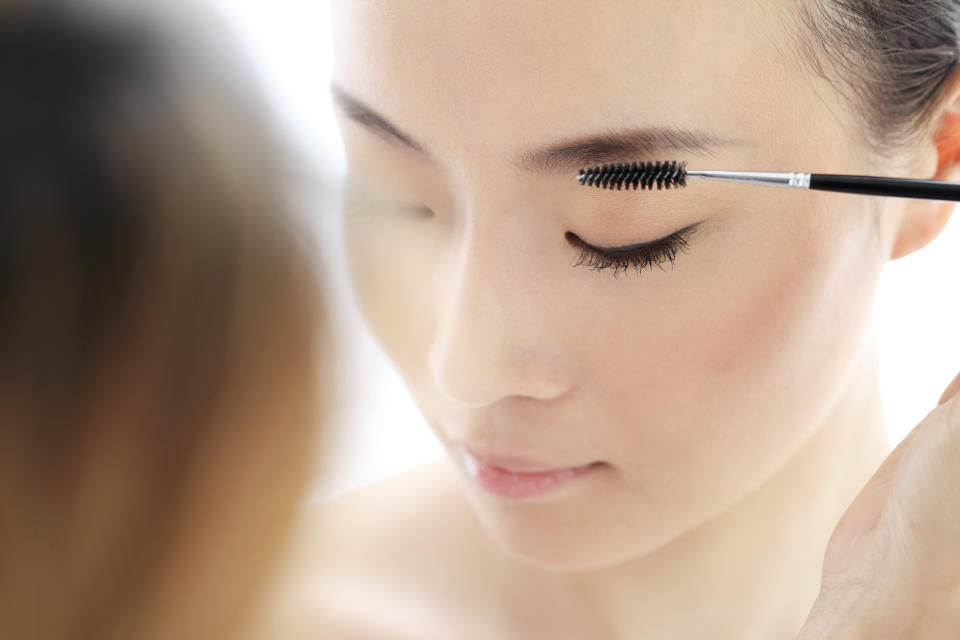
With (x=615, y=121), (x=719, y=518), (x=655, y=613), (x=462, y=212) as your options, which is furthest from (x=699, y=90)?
(x=655, y=613)

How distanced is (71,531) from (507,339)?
35cm

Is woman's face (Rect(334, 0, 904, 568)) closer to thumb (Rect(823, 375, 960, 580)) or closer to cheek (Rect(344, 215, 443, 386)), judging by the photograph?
cheek (Rect(344, 215, 443, 386))

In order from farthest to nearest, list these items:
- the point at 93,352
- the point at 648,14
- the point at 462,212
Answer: the point at 462,212 → the point at 648,14 → the point at 93,352

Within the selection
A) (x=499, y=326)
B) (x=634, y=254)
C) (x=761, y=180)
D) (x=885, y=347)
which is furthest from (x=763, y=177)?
(x=885, y=347)

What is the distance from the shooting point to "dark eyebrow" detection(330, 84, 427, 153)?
28.5 inches

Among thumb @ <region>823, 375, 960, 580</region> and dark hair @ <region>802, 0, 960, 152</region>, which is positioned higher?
dark hair @ <region>802, 0, 960, 152</region>

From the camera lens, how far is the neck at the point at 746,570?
3.48ft

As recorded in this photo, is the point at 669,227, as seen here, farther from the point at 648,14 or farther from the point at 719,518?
the point at 719,518

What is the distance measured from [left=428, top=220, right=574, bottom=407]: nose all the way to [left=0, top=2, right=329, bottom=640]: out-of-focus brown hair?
0.23 m

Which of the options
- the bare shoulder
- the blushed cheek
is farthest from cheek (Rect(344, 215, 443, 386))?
the bare shoulder

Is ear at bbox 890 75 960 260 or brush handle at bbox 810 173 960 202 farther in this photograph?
ear at bbox 890 75 960 260

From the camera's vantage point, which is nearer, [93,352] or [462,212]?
[93,352]

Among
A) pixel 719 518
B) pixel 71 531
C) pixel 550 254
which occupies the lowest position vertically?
pixel 71 531

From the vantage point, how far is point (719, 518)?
105 centimetres
